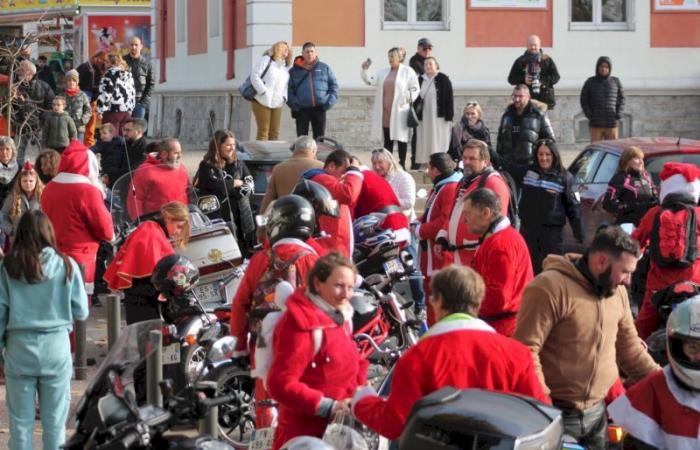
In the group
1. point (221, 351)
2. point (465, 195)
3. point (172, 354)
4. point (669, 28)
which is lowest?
point (172, 354)

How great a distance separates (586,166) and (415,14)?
12.8 m

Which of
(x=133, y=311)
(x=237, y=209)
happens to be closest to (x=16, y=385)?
(x=133, y=311)

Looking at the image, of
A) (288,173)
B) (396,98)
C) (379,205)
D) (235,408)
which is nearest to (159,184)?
(288,173)

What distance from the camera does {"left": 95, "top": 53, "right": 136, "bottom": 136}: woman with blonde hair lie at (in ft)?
72.8

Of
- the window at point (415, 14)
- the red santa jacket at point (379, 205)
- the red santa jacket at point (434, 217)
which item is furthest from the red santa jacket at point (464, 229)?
the window at point (415, 14)

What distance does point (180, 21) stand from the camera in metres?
37.8

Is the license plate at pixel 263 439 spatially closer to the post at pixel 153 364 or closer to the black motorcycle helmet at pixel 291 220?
the post at pixel 153 364

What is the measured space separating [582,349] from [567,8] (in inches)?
913

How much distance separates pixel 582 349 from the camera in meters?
7.73

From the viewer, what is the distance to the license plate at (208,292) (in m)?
12.5

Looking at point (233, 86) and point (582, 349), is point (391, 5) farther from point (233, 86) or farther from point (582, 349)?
point (582, 349)

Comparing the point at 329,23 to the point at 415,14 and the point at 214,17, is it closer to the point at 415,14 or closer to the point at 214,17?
the point at 415,14

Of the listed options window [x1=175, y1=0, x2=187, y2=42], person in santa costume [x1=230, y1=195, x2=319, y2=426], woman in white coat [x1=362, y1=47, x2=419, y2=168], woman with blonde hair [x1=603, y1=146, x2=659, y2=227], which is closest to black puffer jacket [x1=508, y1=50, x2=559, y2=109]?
woman in white coat [x1=362, y1=47, x2=419, y2=168]

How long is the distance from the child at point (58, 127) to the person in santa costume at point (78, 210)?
22.8ft
